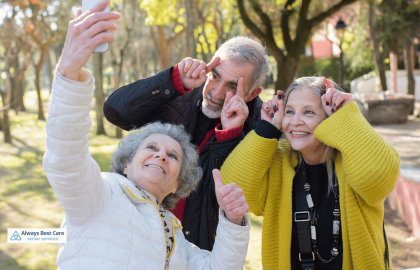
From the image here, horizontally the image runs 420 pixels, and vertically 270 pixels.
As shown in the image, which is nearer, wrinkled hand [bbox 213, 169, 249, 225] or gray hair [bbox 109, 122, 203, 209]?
wrinkled hand [bbox 213, 169, 249, 225]

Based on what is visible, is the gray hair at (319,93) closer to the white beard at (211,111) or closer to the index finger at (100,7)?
the white beard at (211,111)

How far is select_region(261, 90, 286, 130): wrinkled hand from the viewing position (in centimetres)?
245

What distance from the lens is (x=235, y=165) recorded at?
2.40 metres

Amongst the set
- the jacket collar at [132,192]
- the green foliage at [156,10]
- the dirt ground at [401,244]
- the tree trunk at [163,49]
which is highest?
the green foliage at [156,10]

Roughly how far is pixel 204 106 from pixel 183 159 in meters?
0.54

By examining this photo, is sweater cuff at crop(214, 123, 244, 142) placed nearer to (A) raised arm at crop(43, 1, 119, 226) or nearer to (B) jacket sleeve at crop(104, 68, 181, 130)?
(B) jacket sleeve at crop(104, 68, 181, 130)

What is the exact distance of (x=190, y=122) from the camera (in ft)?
9.43

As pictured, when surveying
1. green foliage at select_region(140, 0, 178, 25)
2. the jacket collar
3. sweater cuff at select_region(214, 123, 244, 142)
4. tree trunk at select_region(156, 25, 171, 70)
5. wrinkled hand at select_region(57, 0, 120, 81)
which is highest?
green foliage at select_region(140, 0, 178, 25)

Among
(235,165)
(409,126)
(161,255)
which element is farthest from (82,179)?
(409,126)

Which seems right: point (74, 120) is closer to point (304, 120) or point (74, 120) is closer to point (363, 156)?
point (304, 120)

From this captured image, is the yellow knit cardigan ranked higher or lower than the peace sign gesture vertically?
lower

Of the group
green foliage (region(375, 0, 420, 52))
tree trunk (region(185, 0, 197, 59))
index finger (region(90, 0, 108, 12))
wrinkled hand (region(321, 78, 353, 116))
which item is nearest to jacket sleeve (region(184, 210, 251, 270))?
wrinkled hand (region(321, 78, 353, 116))

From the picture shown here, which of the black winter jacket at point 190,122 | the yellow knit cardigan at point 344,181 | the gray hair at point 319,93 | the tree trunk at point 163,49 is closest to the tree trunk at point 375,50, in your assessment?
the tree trunk at point 163,49

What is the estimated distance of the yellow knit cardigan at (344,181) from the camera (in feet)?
6.89
